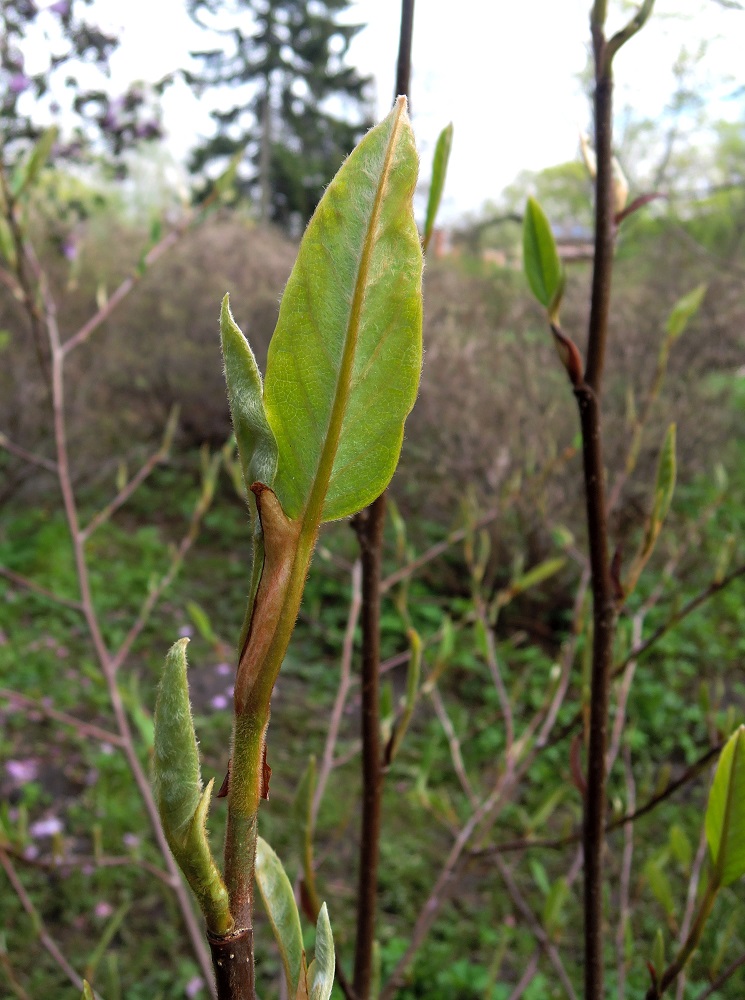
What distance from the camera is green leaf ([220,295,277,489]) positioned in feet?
0.59

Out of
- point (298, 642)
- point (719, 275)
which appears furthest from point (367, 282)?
point (719, 275)

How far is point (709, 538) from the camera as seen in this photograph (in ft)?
15.6

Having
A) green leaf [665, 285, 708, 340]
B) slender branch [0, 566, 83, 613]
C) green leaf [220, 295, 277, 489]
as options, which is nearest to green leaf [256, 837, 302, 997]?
green leaf [220, 295, 277, 489]

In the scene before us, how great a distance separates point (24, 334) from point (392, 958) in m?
3.82

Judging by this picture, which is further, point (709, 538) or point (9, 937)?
point (709, 538)

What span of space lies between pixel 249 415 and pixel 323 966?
0.49 ft

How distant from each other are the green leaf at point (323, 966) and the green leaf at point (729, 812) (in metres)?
0.16

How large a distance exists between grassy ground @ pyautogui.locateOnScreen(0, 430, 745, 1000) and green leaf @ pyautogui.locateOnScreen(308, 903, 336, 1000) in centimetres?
62

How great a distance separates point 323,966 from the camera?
0.22 metres

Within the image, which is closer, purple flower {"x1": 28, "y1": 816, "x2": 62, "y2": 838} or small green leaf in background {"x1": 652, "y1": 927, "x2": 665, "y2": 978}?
small green leaf in background {"x1": 652, "y1": 927, "x2": 665, "y2": 978}

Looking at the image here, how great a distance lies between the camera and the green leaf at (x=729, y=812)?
1.01ft

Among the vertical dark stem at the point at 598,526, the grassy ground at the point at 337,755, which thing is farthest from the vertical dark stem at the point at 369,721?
the grassy ground at the point at 337,755

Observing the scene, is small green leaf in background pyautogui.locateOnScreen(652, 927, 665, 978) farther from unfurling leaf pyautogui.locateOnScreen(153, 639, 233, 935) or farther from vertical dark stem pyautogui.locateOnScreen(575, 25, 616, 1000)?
unfurling leaf pyautogui.locateOnScreen(153, 639, 233, 935)

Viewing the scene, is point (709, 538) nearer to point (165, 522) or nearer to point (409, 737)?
point (409, 737)
